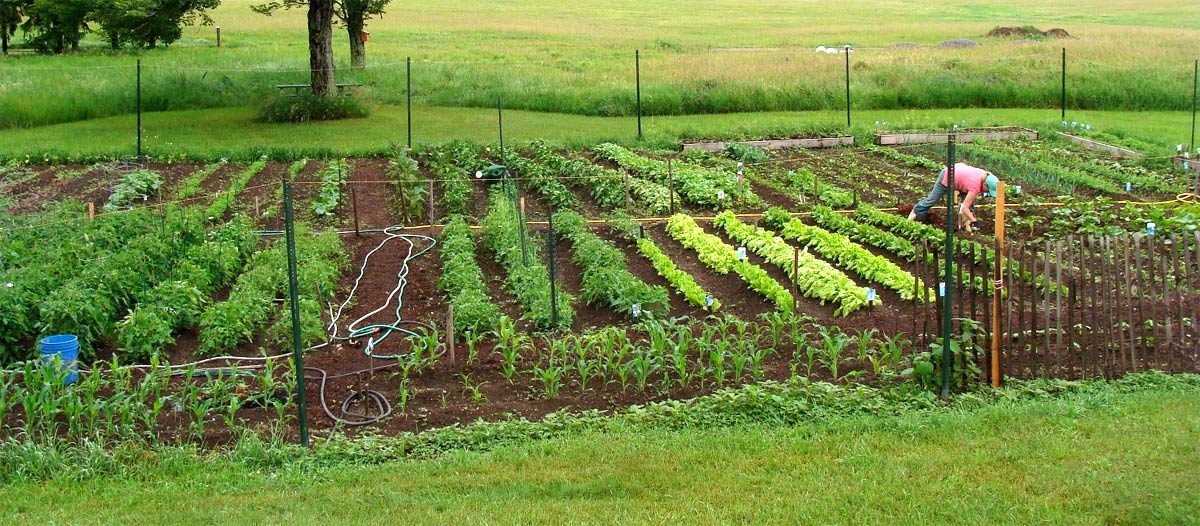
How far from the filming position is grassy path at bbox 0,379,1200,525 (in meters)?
6.54

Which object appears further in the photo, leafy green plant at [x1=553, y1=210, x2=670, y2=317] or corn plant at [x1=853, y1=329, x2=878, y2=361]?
leafy green plant at [x1=553, y1=210, x2=670, y2=317]

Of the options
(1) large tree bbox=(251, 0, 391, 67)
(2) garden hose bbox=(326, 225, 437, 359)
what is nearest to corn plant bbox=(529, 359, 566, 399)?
(2) garden hose bbox=(326, 225, 437, 359)

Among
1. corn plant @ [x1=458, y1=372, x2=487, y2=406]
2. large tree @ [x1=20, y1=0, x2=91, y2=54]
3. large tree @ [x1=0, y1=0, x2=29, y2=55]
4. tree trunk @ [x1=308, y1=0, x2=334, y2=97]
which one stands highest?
large tree @ [x1=0, y1=0, x2=29, y2=55]

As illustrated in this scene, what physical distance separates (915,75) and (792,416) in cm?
2182

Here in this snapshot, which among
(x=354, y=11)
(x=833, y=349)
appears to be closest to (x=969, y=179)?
(x=833, y=349)

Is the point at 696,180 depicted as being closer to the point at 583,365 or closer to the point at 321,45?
the point at 583,365

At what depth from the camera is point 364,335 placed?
10.8 meters

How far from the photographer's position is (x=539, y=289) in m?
11.4

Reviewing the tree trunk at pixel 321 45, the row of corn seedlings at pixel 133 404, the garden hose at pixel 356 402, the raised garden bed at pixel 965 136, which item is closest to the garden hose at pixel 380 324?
the garden hose at pixel 356 402

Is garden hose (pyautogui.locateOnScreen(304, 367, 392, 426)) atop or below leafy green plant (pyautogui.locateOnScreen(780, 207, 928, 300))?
below

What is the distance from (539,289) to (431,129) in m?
12.9

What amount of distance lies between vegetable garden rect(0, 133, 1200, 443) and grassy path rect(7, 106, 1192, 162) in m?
2.06

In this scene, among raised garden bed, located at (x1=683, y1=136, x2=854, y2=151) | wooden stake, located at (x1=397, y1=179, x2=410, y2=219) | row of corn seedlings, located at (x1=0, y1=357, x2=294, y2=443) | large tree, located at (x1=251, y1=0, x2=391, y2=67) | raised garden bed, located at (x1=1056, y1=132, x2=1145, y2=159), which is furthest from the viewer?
large tree, located at (x1=251, y1=0, x2=391, y2=67)

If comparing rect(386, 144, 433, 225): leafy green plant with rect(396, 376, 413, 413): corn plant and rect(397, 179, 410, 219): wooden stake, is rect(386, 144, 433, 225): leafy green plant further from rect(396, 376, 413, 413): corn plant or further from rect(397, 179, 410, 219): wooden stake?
rect(396, 376, 413, 413): corn plant
